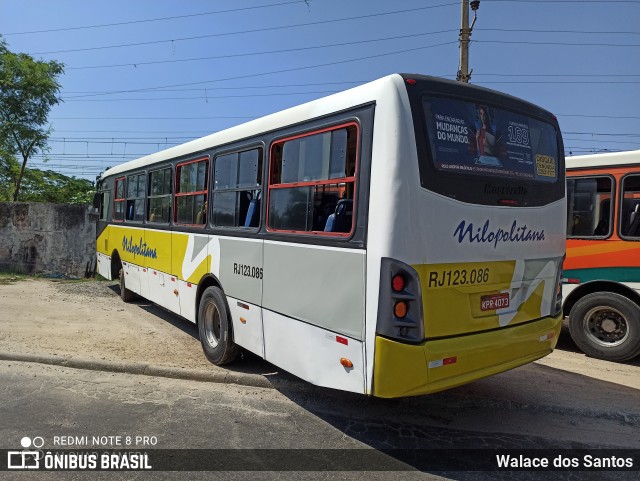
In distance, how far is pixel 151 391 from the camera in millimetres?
4969

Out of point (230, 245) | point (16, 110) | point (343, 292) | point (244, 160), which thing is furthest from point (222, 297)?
point (16, 110)

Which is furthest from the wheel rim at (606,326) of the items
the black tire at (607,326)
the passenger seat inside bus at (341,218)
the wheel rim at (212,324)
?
the wheel rim at (212,324)

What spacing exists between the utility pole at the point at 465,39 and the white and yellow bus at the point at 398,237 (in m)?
8.91

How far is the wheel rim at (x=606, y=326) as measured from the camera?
20.3ft

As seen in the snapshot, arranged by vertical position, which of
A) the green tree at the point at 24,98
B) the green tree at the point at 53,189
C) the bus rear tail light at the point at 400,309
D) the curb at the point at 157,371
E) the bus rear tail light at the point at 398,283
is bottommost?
the curb at the point at 157,371

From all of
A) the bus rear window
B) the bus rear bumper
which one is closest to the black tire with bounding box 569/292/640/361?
the bus rear window

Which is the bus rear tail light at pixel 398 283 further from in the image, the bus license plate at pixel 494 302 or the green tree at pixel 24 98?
the green tree at pixel 24 98

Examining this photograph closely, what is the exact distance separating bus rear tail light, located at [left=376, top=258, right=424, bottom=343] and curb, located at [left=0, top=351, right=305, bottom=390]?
2.15m

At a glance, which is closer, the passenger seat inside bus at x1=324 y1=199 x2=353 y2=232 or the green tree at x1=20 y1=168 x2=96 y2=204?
the passenger seat inside bus at x1=324 y1=199 x2=353 y2=232

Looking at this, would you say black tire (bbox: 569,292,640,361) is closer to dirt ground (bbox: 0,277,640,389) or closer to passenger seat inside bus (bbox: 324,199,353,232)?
dirt ground (bbox: 0,277,640,389)

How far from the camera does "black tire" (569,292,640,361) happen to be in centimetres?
604

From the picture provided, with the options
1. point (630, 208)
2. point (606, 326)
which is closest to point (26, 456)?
point (606, 326)

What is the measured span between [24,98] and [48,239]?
8794 mm

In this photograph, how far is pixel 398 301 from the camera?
3.29 meters
